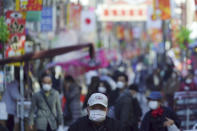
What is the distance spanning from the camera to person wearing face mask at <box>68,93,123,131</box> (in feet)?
26.5

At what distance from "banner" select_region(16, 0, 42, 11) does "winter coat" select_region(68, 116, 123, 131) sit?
8328 millimetres

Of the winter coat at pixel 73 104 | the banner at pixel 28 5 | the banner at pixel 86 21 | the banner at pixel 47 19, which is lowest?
the winter coat at pixel 73 104

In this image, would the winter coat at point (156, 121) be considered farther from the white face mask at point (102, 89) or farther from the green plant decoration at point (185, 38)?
the green plant decoration at point (185, 38)

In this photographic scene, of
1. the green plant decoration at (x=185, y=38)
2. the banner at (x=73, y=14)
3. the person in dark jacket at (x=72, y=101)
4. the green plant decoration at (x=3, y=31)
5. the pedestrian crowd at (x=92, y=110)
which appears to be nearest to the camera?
the pedestrian crowd at (x=92, y=110)

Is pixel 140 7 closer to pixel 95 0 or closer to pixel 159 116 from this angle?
pixel 95 0

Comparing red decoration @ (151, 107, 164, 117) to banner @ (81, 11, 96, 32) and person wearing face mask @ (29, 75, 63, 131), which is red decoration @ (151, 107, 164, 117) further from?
banner @ (81, 11, 96, 32)

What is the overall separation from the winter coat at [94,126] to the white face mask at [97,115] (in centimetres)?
7

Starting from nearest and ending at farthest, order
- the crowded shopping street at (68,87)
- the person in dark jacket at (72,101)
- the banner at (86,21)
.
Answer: the crowded shopping street at (68,87) → the person in dark jacket at (72,101) → the banner at (86,21)

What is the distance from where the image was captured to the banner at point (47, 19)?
24.5m

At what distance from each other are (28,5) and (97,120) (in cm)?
858

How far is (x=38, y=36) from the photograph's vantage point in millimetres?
27531

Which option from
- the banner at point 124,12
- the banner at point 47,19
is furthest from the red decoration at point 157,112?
the banner at point 124,12

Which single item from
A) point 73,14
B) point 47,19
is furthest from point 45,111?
point 73,14

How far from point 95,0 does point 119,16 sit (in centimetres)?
2330
